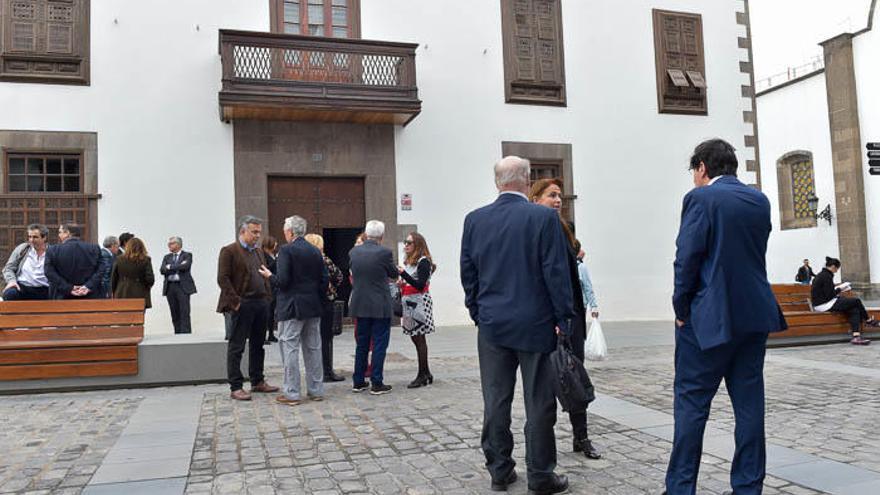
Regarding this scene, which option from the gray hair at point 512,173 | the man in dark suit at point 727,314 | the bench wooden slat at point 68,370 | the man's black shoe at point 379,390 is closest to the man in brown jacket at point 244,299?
the man's black shoe at point 379,390

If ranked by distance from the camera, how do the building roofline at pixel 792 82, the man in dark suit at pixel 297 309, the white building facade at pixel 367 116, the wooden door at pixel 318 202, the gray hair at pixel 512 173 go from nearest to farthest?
the gray hair at pixel 512 173 → the man in dark suit at pixel 297 309 → the white building facade at pixel 367 116 → the wooden door at pixel 318 202 → the building roofline at pixel 792 82

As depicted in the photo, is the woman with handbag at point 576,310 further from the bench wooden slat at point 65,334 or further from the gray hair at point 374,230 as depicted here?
the bench wooden slat at point 65,334

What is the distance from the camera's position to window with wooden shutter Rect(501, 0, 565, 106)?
15250 millimetres

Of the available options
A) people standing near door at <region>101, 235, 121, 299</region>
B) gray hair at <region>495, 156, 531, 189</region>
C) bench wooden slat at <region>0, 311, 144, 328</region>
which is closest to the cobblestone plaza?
bench wooden slat at <region>0, 311, 144, 328</region>

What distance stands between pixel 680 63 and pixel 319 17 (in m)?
8.66

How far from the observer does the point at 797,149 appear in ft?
88.6

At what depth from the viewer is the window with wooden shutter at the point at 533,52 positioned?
15.2 meters

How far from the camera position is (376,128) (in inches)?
564

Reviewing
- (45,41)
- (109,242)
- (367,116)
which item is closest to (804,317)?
(367,116)

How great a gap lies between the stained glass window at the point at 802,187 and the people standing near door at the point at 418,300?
2326 cm

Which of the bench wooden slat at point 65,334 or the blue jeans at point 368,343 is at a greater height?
the bench wooden slat at point 65,334

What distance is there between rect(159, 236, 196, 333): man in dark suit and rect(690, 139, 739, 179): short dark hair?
9686 millimetres

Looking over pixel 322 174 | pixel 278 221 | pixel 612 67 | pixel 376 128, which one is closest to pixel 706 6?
pixel 612 67

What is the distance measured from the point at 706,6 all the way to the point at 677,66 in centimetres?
186
